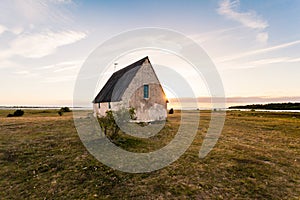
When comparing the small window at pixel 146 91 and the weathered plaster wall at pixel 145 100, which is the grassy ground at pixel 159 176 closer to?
the weathered plaster wall at pixel 145 100

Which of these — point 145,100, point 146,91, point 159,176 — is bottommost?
point 159,176

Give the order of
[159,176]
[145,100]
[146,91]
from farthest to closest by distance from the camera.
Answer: [146,91]
[145,100]
[159,176]

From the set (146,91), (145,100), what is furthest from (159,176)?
(146,91)

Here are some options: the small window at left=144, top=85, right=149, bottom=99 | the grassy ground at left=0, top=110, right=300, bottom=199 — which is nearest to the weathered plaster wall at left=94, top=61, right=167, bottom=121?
the small window at left=144, top=85, right=149, bottom=99

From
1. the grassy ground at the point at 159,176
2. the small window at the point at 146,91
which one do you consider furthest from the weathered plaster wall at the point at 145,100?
the grassy ground at the point at 159,176

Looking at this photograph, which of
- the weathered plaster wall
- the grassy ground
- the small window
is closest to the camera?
the grassy ground

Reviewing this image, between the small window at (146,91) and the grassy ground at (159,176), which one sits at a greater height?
the small window at (146,91)

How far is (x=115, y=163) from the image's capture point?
36.1 feet

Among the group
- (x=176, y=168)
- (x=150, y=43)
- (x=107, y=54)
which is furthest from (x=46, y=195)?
(x=150, y=43)

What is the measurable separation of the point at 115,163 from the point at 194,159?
178 inches

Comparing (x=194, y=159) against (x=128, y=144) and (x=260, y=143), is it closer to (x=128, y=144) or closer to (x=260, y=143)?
(x=128, y=144)

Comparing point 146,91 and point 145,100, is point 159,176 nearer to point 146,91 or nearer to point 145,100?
point 145,100

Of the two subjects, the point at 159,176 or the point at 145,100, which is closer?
the point at 159,176

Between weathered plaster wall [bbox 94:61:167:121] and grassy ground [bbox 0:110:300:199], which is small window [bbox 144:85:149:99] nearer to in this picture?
weathered plaster wall [bbox 94:61:167:121]
